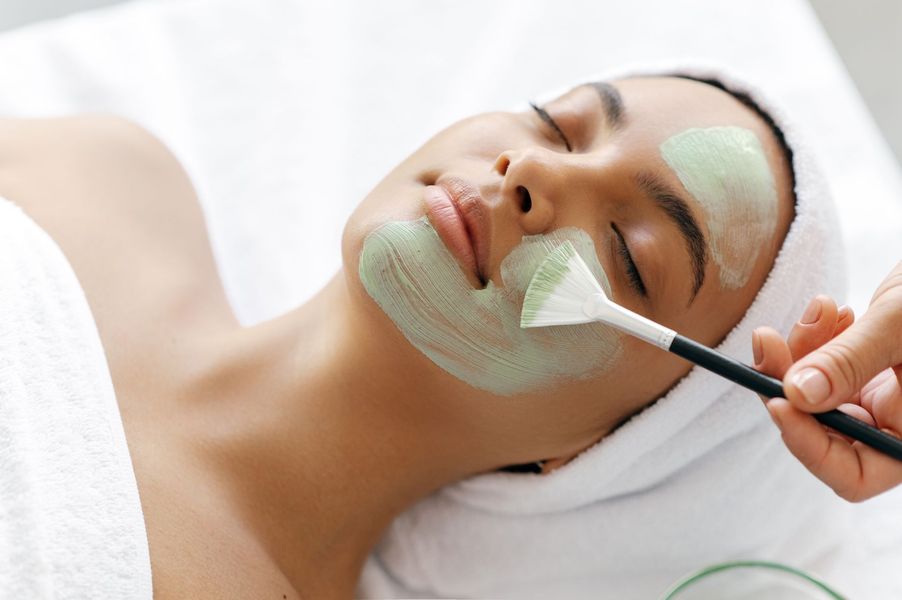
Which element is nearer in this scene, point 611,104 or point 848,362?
point 848,362

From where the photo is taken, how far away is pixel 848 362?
3.18ft

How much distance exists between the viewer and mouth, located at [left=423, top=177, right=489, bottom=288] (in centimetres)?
113

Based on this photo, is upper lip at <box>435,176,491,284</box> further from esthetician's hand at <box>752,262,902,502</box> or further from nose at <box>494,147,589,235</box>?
esthetician's hand at <box>752,262,902,502</box>

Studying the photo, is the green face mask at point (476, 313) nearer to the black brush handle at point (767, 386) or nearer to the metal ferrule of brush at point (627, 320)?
the metal ferrule of brush at point (627, 320)

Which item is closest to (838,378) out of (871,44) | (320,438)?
(320,438)

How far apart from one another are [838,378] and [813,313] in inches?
5.4

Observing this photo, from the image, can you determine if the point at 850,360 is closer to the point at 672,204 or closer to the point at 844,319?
the point at 844,319

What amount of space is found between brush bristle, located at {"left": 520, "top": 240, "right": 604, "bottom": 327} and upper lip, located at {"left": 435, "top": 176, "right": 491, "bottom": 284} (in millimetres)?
63

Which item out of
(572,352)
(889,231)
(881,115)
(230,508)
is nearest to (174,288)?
(230,508)

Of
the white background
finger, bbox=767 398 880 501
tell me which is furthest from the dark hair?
the white background

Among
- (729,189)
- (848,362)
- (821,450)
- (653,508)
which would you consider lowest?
(653,508)

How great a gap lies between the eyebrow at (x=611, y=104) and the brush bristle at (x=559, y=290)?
21 centimetres

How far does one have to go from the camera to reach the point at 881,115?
2273 mm

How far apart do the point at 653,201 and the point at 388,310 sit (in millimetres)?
349
